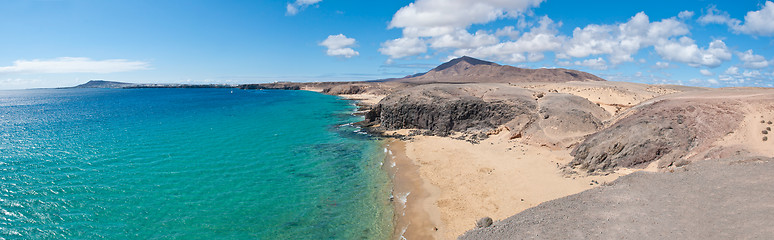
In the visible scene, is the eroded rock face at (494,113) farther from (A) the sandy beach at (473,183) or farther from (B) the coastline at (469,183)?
(A) the sandy beach at (473,183)

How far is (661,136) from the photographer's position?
18.7 m

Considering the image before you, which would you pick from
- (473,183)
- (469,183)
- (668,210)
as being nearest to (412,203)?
(469,183)

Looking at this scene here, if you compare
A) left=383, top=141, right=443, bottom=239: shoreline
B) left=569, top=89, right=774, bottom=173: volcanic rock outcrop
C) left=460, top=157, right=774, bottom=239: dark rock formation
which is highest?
left=569, top=89, right=774, bottom=173: volcanic rock outcrop

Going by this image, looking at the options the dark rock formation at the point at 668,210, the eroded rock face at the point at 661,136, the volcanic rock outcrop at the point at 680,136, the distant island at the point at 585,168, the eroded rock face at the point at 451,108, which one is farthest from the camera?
the eroded rock face at the point at 451,108

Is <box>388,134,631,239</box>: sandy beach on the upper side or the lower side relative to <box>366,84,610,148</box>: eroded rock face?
lower

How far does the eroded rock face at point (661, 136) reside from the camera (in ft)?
58.5

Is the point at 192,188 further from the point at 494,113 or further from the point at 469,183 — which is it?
the point at 494,113

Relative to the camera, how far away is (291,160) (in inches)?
1079

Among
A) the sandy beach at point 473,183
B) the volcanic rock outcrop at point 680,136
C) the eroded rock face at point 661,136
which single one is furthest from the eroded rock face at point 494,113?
the volcanic rock outcrop at point 680,136

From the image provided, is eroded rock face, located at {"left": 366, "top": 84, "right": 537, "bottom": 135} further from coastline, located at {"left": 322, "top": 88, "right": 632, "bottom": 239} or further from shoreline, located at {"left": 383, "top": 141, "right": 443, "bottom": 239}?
shoreline, located at {"left": 383, "top": 141, "right": 443, "bottom": 239}

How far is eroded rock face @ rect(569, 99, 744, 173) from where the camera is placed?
1783cm

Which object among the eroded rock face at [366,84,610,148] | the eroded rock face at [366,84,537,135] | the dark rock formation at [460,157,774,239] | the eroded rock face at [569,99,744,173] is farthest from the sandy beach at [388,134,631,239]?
the eroded rock face at [366,84,537,135]

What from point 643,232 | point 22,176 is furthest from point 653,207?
point 22,176

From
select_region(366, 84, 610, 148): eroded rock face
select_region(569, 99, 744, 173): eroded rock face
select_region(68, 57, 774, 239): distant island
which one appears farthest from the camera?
select_region(366, 84, 610, 148): eroded rock face
